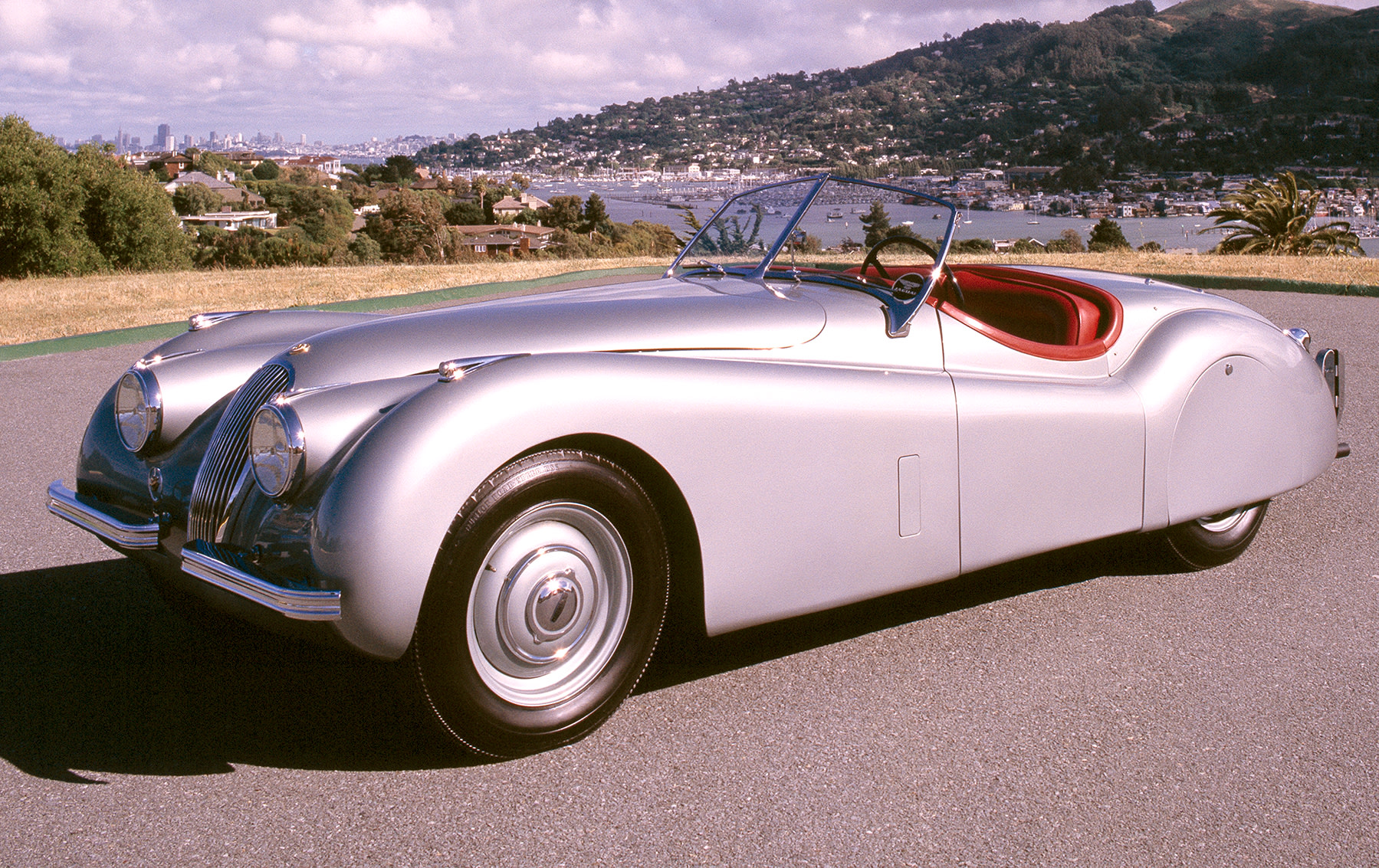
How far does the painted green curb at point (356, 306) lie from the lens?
404 inches

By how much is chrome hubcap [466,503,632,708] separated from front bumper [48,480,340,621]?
35cm

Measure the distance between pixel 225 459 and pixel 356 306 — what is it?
10.5 m

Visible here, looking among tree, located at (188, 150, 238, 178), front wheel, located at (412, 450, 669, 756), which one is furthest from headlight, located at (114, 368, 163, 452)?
tree, located at (188, 150, 238, 178)

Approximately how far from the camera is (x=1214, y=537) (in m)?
3.94

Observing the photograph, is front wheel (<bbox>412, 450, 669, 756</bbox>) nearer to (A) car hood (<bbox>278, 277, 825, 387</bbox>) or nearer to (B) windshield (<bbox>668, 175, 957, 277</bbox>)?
(A) car hood (<bbox>278, 277, 825, 387</bbox>)

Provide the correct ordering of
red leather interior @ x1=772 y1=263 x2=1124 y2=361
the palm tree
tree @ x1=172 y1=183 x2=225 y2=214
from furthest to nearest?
tree @ x1=172 y1=183 x2=225 y2=214 → the palm tree → red leather interior @ x1=772 y1=263 x2=1124 y2=361

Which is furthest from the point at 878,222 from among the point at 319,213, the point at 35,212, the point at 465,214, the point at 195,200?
the point at 195,200

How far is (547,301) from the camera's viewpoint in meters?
3.20

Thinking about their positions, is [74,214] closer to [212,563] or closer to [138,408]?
[138,408]

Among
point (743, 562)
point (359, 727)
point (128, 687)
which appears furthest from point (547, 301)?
point (128, 687)

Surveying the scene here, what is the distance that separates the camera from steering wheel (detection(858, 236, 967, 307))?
11.6ft

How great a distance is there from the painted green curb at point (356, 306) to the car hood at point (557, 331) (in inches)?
185

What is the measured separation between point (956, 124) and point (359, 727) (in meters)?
16.4

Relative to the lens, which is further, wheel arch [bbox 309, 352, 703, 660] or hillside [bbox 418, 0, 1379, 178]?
hillside [bbox 418, 0, 1379, 178]
